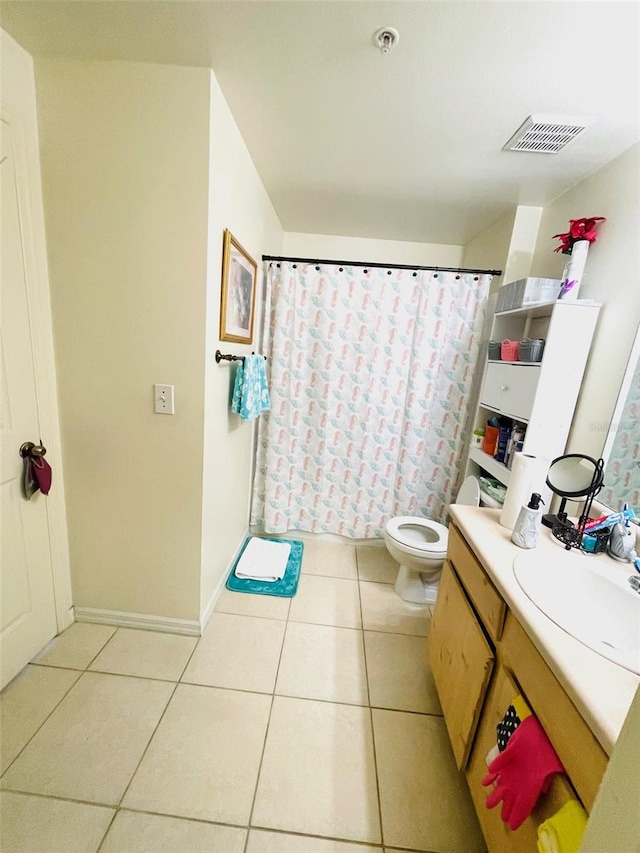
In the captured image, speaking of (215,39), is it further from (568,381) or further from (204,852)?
(204,852)

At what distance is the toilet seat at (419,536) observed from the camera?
5.81 feet

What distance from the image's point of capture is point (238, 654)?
152 centimetres

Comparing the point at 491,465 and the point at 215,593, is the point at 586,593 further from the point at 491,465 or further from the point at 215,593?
the point at 215,593

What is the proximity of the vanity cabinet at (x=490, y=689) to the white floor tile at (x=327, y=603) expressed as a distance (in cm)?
52

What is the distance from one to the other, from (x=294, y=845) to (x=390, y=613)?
102 cm

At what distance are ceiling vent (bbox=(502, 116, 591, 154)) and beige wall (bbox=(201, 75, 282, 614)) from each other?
115 cm

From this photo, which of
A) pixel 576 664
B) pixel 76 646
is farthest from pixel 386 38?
pixel 76 646

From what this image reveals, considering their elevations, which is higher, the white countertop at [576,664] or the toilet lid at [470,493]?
the white countertop at [576,664]

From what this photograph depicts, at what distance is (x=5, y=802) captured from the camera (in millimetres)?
988

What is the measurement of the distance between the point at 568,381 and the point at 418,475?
1.06 m

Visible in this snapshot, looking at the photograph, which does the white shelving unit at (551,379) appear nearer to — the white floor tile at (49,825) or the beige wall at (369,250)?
the beige wall at (369,250)

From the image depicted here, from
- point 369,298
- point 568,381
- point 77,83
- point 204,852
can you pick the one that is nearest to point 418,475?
point 568,381

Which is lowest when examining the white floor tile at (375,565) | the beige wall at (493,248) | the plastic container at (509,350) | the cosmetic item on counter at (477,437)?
the white floor tile at (375,565)

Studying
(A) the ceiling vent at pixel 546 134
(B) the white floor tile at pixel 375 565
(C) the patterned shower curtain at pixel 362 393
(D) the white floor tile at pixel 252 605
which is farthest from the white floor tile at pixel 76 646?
(A) the ceiling vent at pixel 546 134
